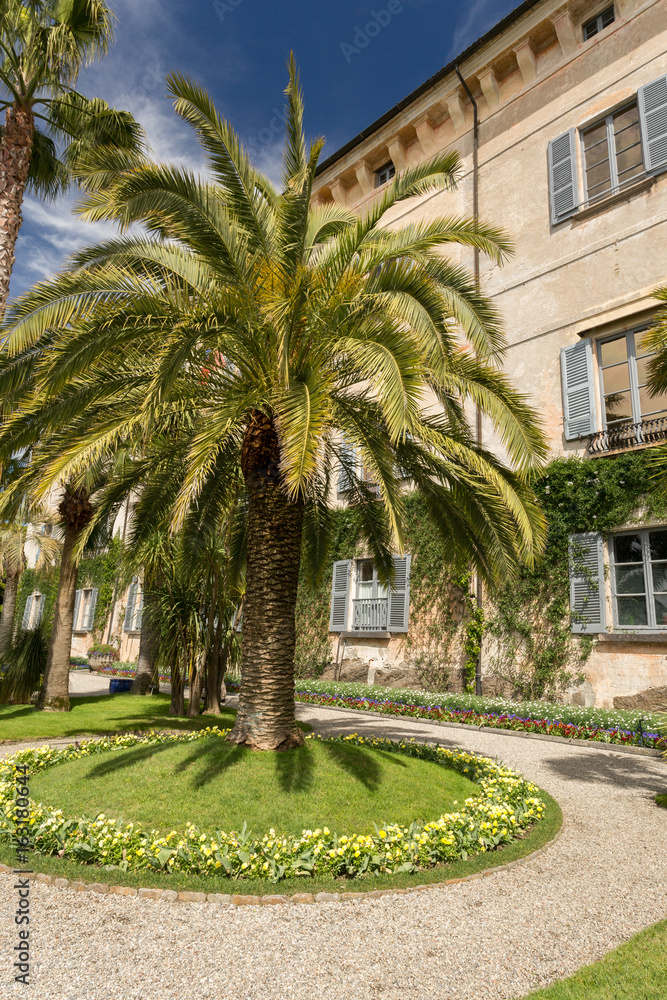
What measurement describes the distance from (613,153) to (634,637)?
1039 cm

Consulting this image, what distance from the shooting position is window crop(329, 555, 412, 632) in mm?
15781

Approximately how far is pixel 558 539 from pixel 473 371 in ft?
22.5

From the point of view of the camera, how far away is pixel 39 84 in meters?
9.38

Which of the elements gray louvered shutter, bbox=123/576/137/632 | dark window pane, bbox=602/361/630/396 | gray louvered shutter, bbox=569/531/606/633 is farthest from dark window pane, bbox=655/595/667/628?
gray louvered shutter, bbox=123/576/137/632

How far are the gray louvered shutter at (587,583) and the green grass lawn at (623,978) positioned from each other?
29.2 ft

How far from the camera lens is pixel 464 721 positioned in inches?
450

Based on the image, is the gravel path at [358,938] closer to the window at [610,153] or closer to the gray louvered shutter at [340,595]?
the gray louvered shutter at [340,595]

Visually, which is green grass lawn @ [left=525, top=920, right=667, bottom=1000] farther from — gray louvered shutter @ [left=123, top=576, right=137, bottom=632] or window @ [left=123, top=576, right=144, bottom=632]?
gray louvered shutter @ [left=123, top=576, right=137, bottom=632]

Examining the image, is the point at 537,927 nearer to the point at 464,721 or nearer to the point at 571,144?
the point at 464,721

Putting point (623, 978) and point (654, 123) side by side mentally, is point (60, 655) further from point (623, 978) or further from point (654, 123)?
point (654, 123)

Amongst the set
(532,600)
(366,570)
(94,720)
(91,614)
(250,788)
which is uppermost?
(366,570)

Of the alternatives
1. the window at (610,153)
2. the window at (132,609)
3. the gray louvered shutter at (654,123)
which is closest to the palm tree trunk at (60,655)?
the window at (610,153)

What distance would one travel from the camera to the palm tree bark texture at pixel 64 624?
37.8 feet

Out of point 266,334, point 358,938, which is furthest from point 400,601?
point 358,938
